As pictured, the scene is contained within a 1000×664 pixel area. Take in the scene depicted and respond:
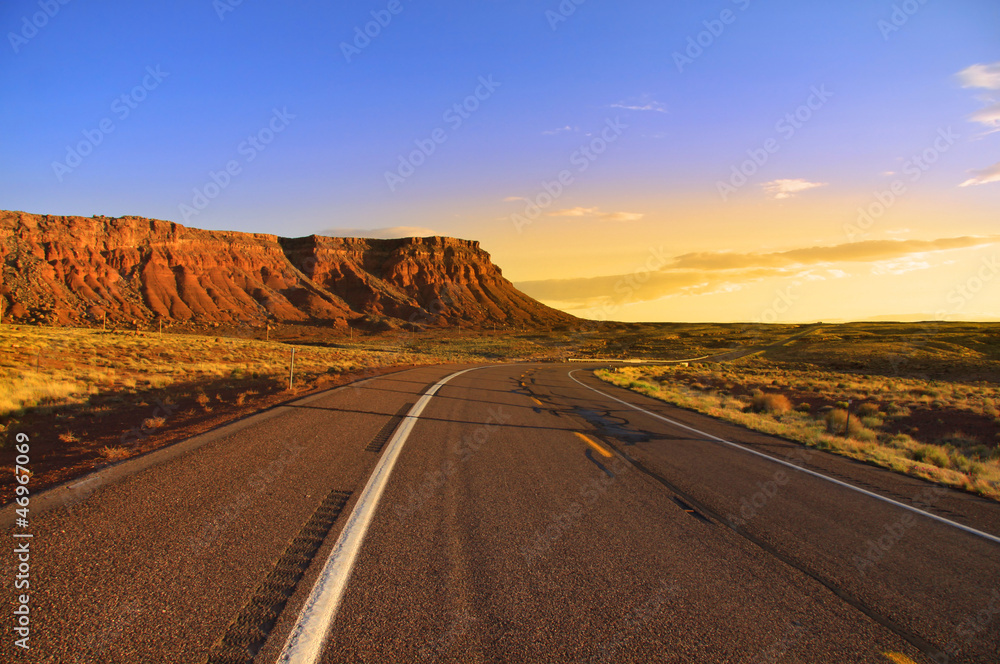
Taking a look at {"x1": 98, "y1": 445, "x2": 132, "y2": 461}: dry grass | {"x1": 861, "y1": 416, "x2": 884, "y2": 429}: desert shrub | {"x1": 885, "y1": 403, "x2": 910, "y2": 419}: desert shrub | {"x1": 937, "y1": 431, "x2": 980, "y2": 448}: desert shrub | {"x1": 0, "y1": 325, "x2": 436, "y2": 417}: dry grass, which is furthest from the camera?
{"x1": 885, "y1": 403, "x2": 910, "y2": 419}: desert shrub

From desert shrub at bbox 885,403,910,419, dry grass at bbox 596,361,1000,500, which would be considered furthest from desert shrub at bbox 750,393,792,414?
desert shrub at bbox 885,403,910,419

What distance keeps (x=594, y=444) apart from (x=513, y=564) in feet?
17.8

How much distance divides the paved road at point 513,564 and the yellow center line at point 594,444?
828 millimetres

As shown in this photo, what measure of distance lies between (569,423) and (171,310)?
10272 centimetres

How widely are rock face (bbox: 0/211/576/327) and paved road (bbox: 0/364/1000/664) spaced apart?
8291cm

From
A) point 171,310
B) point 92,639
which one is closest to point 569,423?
point 92,639

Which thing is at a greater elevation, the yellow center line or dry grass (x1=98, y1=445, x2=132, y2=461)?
dry grass (x1=98, y1=445, x2=132, y2=461)

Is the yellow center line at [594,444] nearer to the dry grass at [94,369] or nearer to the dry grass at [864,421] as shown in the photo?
the dry grass at [864,421]

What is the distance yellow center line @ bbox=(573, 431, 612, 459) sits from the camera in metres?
8.28

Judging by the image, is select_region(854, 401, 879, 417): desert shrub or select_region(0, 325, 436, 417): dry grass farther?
select_region(854, 401, 879, 417): desert shrub

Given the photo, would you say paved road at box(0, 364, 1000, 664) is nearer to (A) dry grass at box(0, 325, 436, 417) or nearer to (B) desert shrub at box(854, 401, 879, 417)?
(A) dry grass at box(0, 325, 436, 417)

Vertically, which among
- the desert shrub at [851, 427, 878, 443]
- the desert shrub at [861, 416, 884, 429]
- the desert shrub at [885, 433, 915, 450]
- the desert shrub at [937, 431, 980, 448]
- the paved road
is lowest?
the desert shrub at [937, 431, 980, 448]

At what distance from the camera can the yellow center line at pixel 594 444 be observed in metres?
8.28

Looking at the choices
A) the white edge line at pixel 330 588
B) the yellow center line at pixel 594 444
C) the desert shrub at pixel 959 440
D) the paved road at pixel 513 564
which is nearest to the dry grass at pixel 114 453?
the paved road at pixel 513 564
